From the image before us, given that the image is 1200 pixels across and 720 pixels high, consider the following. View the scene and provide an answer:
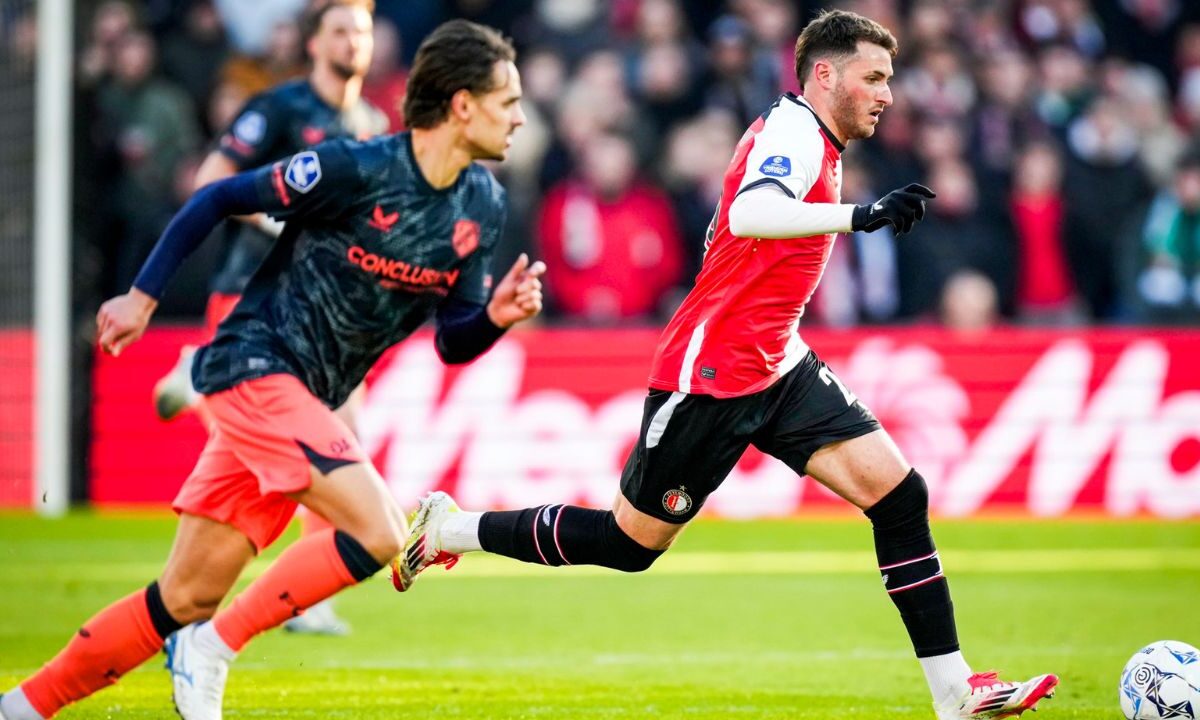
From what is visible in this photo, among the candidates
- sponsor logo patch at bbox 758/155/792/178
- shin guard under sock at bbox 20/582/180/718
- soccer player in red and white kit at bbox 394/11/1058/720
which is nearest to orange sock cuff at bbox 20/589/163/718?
shin guard under sock at bbox 20/582/180/718

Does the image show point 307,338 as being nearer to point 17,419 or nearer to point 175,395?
point 175,395

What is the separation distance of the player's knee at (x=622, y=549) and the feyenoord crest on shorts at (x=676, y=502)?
18 centimetres

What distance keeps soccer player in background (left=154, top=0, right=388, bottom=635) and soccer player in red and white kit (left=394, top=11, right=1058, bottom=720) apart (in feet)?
8.23

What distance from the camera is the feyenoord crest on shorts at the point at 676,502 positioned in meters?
5.98

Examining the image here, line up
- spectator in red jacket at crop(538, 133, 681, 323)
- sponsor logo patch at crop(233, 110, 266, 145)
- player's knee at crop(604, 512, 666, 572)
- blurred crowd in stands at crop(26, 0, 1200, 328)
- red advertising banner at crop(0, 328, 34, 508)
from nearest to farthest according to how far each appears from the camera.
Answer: player's knee at crop(604, 512, 666, 572), sponsor logo patch at crop(233, 110, 266, 145), red advertising banner at crop(0, 328, 34, 508), spectator in red jacket at crop(538, 133, 681, 323), blurred crowd in stands at crop(26, 0, 1200, 328)

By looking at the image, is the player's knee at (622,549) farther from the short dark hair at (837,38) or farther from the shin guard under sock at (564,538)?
the short dark hair at (837,38)

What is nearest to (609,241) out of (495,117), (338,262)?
(495,117)

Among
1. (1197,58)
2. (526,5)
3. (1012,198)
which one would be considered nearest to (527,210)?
(526,5)

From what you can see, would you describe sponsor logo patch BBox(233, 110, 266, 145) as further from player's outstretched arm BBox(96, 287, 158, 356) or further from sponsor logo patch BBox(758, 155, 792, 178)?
sponsor logo patch BBox(758, 155, 792, 178)

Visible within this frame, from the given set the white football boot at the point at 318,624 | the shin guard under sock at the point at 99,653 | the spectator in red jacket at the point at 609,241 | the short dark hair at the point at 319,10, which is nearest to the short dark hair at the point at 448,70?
the shin guard under sock at the point at 99,653

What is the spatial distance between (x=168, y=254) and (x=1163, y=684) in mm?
Answer: 3606

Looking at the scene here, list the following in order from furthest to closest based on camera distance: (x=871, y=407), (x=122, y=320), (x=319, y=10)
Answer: (x=871, y=407), (x=319, y=10), (x=122, y=320)

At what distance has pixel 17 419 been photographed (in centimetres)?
1446

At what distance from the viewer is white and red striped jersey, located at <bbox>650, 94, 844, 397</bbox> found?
19.1 feet
